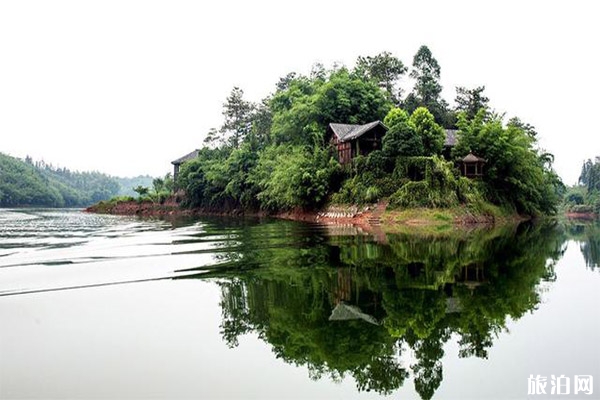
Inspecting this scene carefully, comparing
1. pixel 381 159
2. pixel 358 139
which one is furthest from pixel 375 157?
pixel 358 139

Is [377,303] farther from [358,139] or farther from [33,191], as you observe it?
[33,191]

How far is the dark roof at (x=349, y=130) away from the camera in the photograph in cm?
4144

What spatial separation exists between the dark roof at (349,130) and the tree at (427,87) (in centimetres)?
2006

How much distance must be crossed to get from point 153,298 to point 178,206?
61.1m

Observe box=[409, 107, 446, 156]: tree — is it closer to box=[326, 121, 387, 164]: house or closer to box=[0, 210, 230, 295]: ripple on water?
box=[326, 121, 387, 164]: house

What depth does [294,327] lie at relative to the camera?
779cm

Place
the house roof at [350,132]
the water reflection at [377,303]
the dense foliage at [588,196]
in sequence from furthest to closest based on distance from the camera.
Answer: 1. the dense foliage at [588,196]
2. the house roof at [350,132]
3. the water reflection at [377,303]

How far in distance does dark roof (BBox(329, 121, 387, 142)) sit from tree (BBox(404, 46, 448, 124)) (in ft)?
65.8

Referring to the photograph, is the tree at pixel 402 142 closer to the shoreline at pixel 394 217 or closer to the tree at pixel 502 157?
the shoreline at pixel 394 217

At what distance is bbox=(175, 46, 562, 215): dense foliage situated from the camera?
122ft

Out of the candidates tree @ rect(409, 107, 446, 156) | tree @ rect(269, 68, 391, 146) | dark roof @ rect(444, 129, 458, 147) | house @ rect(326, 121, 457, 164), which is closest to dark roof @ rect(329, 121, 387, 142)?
house @ rect(326, 121, 457, 164)

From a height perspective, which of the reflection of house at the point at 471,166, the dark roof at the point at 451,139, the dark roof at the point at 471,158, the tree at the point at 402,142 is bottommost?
the reflection of house at the point at 471,166

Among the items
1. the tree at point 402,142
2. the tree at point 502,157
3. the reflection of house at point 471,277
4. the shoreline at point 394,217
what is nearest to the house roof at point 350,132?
the tree at point 502,157

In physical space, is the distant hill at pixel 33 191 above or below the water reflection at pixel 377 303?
above
